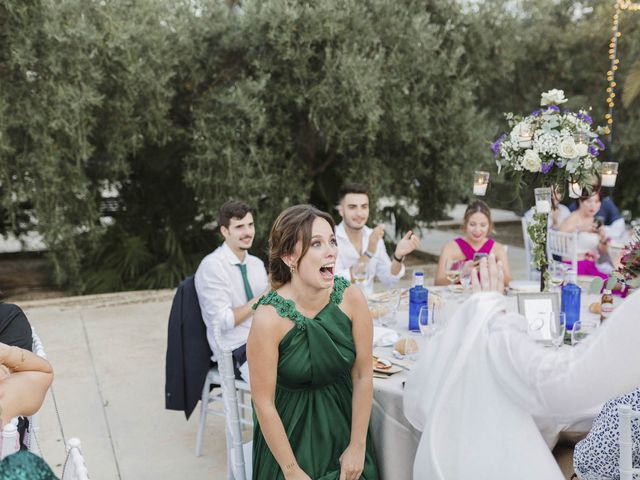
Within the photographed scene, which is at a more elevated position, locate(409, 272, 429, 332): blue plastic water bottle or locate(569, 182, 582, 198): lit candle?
locate(569, 182, 582, 198): lit candle

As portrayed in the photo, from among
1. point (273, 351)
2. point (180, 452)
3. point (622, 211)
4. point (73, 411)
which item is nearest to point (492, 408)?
point (273, 351)

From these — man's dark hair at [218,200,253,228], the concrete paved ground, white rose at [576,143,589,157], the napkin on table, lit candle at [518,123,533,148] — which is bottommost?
the concrete paved ground

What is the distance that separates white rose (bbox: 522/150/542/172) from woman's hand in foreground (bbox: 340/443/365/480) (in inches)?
71.4

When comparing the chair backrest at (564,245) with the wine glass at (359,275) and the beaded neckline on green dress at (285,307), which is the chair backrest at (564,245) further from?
the beaded neckline on green dress at (285,307)

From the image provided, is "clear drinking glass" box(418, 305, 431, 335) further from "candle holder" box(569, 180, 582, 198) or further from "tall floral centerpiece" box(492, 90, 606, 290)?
"candle holder" box(569, 180, 582, 198)

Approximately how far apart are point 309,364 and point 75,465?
37.5 inches

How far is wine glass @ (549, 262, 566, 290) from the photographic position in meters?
3.69

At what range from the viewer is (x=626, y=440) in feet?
6.47

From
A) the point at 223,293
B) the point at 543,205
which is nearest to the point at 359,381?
the point at 223,293

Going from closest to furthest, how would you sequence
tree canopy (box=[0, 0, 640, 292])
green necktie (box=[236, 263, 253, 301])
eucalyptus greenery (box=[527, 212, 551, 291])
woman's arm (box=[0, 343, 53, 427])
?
woman's arm (box=[0, 343, 53, 427]) → eucalyptus greenery (box=[527, 212, 551, 291]) → green necktie (box=[236, 263, 253, 301]) → tree canopy (box=[0, 0, 640, 292])

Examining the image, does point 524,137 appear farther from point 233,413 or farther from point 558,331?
point 233,413

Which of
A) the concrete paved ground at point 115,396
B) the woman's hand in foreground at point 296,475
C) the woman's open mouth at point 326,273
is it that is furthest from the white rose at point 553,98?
the concrete paved ground at point 115,396

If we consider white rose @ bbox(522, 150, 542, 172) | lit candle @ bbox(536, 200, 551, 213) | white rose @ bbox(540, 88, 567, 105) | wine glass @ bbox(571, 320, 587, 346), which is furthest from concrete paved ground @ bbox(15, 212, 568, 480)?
white rose @ bbox(540, 88, 567, 105)

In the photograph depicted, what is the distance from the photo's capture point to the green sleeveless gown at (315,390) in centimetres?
236
